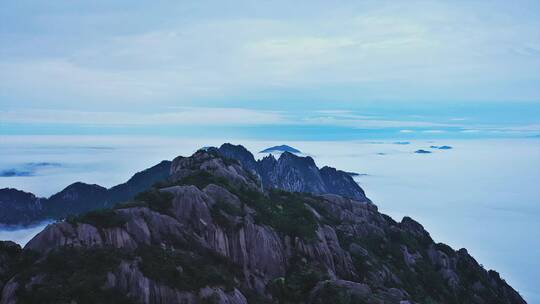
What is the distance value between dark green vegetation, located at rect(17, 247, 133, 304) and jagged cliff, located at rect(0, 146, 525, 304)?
0.20 ft

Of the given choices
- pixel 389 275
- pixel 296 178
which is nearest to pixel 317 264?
pixel 389 275

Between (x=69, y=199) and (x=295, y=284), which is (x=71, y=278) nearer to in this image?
(x=295, y=284)

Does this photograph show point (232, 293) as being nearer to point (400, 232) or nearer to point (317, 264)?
point (317, 264)

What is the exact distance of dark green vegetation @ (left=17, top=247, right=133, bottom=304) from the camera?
23.8 m

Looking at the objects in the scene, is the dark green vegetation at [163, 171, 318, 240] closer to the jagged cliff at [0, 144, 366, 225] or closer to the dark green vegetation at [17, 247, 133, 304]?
the dark green vegetation at [17, 247, 133, 304]

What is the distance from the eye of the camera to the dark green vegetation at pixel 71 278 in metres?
23.8

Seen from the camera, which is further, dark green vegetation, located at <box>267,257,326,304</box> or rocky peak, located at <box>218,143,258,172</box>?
rocky peak, located at <box>218,143,258,172</box>

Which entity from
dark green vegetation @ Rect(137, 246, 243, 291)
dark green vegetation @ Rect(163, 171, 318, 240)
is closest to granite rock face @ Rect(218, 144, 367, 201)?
dark green vegetation @ Rect(163, 171, 318, 240)

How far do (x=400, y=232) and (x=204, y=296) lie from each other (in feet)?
166

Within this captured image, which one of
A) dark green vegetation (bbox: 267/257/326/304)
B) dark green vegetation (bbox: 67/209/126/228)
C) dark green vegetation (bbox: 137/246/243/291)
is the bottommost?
dark green vegetation (bbox: 267/257/326/304)

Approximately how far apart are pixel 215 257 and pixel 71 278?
13550mm

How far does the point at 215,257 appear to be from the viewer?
36.6 meters

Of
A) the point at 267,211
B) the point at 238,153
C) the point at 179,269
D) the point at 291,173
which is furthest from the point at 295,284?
the point at 291,173

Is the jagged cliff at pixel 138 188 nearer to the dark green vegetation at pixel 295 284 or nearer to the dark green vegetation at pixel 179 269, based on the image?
the dark green vegetation at pixel 295 284
